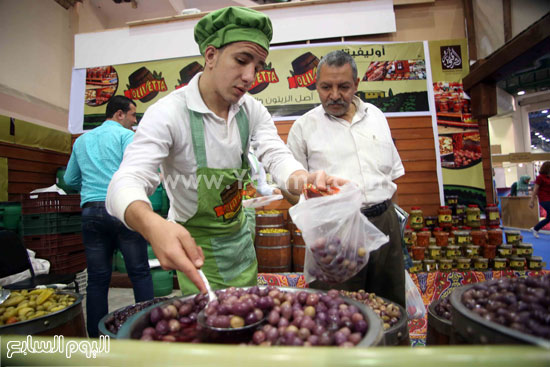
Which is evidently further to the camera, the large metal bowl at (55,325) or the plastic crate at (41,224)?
the plastic crate at (41,224)

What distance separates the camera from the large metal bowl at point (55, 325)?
3.85 feet

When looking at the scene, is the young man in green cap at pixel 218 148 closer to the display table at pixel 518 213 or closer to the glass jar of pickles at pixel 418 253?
the glass jar of pickles at pixel 418 253

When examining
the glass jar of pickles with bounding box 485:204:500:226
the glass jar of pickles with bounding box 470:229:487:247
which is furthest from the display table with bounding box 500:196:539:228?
the glass jar of pickles with bounding box 470:229:487:247

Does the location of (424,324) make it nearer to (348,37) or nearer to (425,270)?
(425,270)

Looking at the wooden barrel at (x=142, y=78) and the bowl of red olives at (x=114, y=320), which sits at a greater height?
the wooden barrel at (x=142, y=78)

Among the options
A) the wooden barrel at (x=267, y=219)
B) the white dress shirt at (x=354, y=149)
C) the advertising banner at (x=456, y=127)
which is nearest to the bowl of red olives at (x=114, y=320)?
the white dress shirt at (x=354, y=149)

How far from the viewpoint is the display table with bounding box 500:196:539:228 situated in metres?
7.93

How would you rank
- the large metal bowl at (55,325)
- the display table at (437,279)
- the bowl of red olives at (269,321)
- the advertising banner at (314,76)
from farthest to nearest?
the advertising banner at (314,76) → the display table at (437,279) → the large metal bowl at (55,325) → the bowl of red olives at (269,321)

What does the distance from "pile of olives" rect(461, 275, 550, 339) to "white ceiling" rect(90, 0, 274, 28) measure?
777cm

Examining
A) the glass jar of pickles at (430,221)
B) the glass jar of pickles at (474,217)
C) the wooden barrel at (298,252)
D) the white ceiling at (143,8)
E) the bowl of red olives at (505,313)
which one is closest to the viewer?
the bowl of red olives at (505,313)

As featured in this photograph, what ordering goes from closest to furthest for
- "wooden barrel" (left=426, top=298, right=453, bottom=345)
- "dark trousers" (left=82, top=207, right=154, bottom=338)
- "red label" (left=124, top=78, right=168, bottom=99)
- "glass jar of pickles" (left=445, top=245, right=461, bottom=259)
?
1. "wooden barrel" (left=426, top=298, right=453, bottom=345)
2. "dark trousers" (left=82, top=207, right=154, bottom=338)
3. "glass jar of pickles" (left=445, top=245, right=461, bottom=259)
4. "red label" (left=124, top=78, right=168, bottom=99)

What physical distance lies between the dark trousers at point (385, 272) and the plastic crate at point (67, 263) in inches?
159

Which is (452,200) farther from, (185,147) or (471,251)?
(185,147)

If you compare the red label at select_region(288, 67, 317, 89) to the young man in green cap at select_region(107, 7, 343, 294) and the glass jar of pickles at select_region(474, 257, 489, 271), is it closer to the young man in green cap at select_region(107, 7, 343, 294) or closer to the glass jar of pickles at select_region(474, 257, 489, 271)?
the glass jar of pickles at select_region(474, 257, 489, 271)
